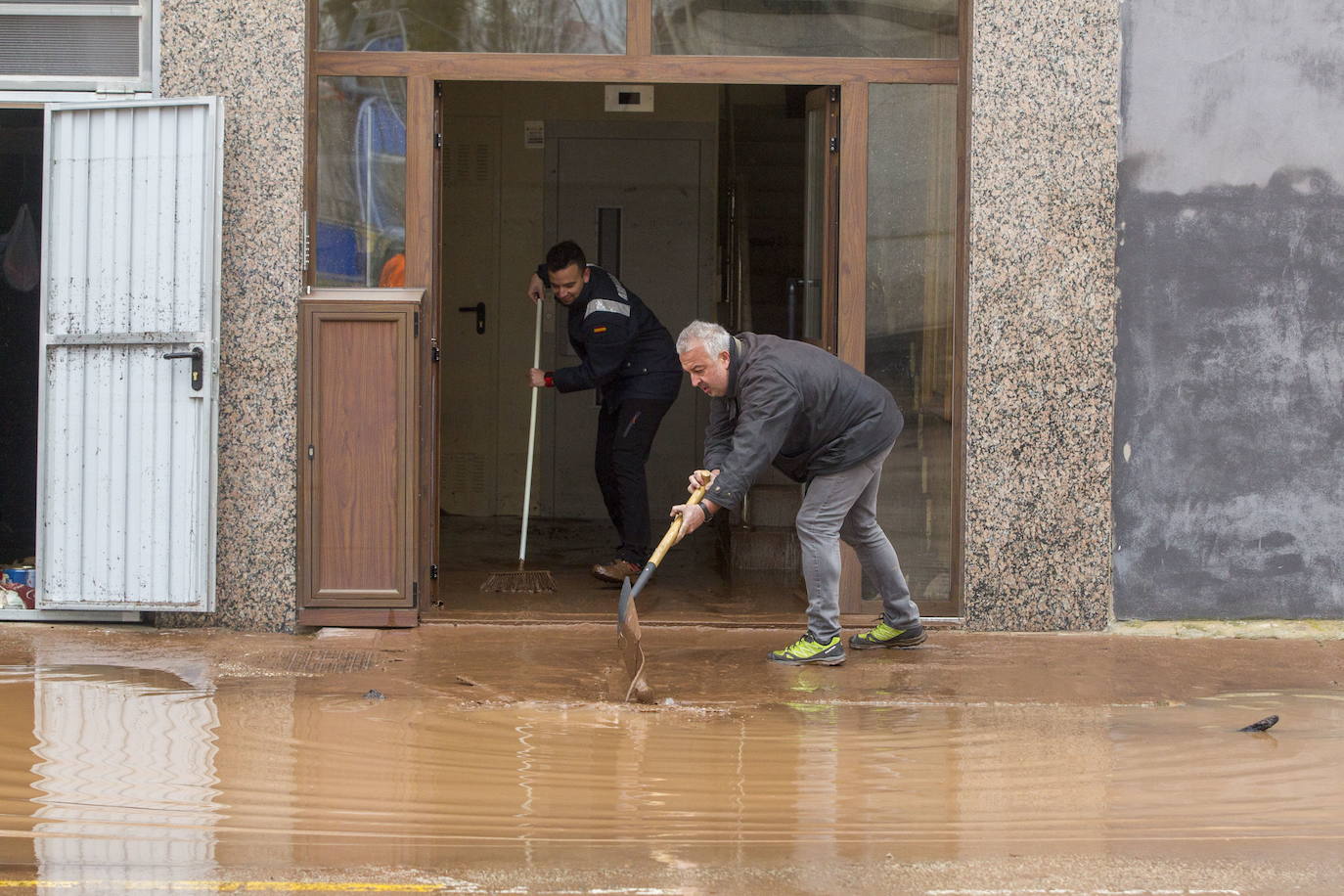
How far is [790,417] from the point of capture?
20.0ft

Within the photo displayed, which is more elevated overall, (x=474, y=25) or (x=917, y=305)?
(x=474, y=25)

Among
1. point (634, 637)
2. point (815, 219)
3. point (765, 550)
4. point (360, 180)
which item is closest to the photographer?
point (634, 637)

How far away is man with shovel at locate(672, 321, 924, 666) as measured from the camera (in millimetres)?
6066

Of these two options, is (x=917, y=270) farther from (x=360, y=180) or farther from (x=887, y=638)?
(x=360, y=180)

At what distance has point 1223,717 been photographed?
572 centimetres

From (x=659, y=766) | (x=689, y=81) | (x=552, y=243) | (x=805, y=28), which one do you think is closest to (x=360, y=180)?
→ (x=689, y=81)

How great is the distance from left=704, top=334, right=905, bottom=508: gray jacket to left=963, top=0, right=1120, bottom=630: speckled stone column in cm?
79

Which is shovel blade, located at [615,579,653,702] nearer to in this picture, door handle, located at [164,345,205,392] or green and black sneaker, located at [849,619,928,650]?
green and black sneaker, located at [849,619,928,650]

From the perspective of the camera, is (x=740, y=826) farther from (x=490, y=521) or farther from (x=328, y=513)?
(x=490, y=521)

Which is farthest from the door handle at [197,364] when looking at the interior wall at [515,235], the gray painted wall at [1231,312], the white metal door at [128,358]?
the interior wall at [515,235]

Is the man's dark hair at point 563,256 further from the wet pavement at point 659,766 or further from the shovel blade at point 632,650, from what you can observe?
the shovel blade at point 632,650

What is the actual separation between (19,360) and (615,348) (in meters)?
2.96

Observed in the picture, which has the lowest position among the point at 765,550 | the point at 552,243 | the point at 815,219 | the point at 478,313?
the point at 765,550

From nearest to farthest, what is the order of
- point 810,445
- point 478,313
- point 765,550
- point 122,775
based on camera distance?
point 122,775 → point 810,445 → point 765,550 → point 478,313
